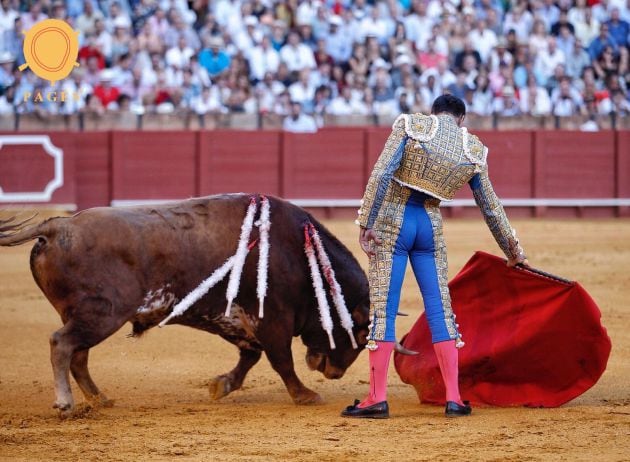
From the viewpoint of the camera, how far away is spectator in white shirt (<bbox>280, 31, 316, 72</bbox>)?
12.6 metres

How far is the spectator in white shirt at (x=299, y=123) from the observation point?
498 inches

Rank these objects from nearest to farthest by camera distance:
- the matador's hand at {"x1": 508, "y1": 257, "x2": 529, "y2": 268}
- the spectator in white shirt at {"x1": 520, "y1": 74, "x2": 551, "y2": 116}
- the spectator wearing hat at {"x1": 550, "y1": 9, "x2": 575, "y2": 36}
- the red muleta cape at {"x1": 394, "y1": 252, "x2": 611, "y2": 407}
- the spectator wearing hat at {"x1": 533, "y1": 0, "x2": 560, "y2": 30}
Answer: the matador's hand at {"x1": 508, "y1": 257, "x2": 529, "y2": 268} → the red muleta cape at {"x1": 394, "y1": 252, "x2": 611, "y2": 407} → the spectator in white shirt at {"x1": 520, "y1": 74, "x2": 551, "y2": 116} → the spectator wearing hat at {"x1": 550, "y1": 9, "x2": 575, "y2": 36} → the spectator wearing hat at {"x1": 533, "y1": 0, "x2": 560, "y2": 30}

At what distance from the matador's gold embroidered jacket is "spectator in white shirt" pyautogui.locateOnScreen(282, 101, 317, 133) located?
8391mm

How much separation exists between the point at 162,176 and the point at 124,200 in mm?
486

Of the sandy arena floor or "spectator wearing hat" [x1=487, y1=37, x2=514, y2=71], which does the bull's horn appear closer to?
the sandy arena floor

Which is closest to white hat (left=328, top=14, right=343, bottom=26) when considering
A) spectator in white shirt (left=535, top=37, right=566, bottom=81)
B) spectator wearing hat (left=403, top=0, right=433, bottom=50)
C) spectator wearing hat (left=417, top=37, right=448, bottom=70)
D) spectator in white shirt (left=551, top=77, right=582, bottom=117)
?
spectator wearing hat (left=403, top=0, right=433, bottom=50)

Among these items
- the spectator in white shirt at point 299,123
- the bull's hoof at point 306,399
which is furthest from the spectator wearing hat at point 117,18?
the bull's hoof at point 306,399

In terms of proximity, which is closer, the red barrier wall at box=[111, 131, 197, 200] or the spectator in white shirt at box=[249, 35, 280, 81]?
the red barrier wall at box=[111, 131, 197, 200]

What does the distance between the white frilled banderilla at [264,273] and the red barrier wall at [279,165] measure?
7.28 meters

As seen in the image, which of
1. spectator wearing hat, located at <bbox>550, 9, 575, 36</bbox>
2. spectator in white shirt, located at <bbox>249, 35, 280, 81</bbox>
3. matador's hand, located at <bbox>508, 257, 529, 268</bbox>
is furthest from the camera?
spectator wearing hat, located at <bbox>550, 9, 575, 36</bbox>

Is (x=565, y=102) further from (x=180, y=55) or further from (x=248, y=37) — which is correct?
(x=180, y=55)

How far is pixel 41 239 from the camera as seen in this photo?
4414mm

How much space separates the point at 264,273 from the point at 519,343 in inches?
42.3

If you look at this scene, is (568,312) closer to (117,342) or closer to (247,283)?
(247,283)
